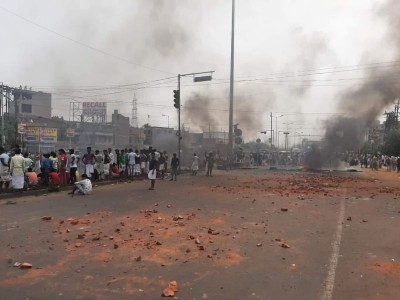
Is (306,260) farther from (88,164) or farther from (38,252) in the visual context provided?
(88,164)

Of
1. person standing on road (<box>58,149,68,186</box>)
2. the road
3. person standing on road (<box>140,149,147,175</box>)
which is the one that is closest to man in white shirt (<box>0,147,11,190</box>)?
person standing on road (<box>58,149,68,186</box>)

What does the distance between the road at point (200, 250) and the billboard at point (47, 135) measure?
40.5 meters

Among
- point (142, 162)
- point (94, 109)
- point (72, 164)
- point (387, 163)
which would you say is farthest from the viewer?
point (94, 109)

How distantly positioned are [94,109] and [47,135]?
15.6m

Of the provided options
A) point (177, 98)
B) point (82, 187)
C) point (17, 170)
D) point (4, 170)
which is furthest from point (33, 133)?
point (17, 170)

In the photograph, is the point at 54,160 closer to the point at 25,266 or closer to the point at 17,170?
the point at 17,170

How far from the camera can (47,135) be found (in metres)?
51.0

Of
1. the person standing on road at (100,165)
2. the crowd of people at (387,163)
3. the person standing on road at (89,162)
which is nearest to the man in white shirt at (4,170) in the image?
the person standing on road at (89,162)

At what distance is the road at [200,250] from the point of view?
5121 millimetres

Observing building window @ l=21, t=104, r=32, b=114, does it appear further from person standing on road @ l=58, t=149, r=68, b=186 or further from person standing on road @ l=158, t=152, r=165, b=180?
person standing on road @ l=58, t=149, r=68, b=186

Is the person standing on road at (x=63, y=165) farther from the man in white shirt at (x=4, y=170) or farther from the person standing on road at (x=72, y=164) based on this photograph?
the man in white shirt at (x=4, y=170)

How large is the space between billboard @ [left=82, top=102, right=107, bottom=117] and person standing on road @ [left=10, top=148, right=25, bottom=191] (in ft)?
173

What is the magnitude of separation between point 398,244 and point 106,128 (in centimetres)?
6031

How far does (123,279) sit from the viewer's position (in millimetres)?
5445
